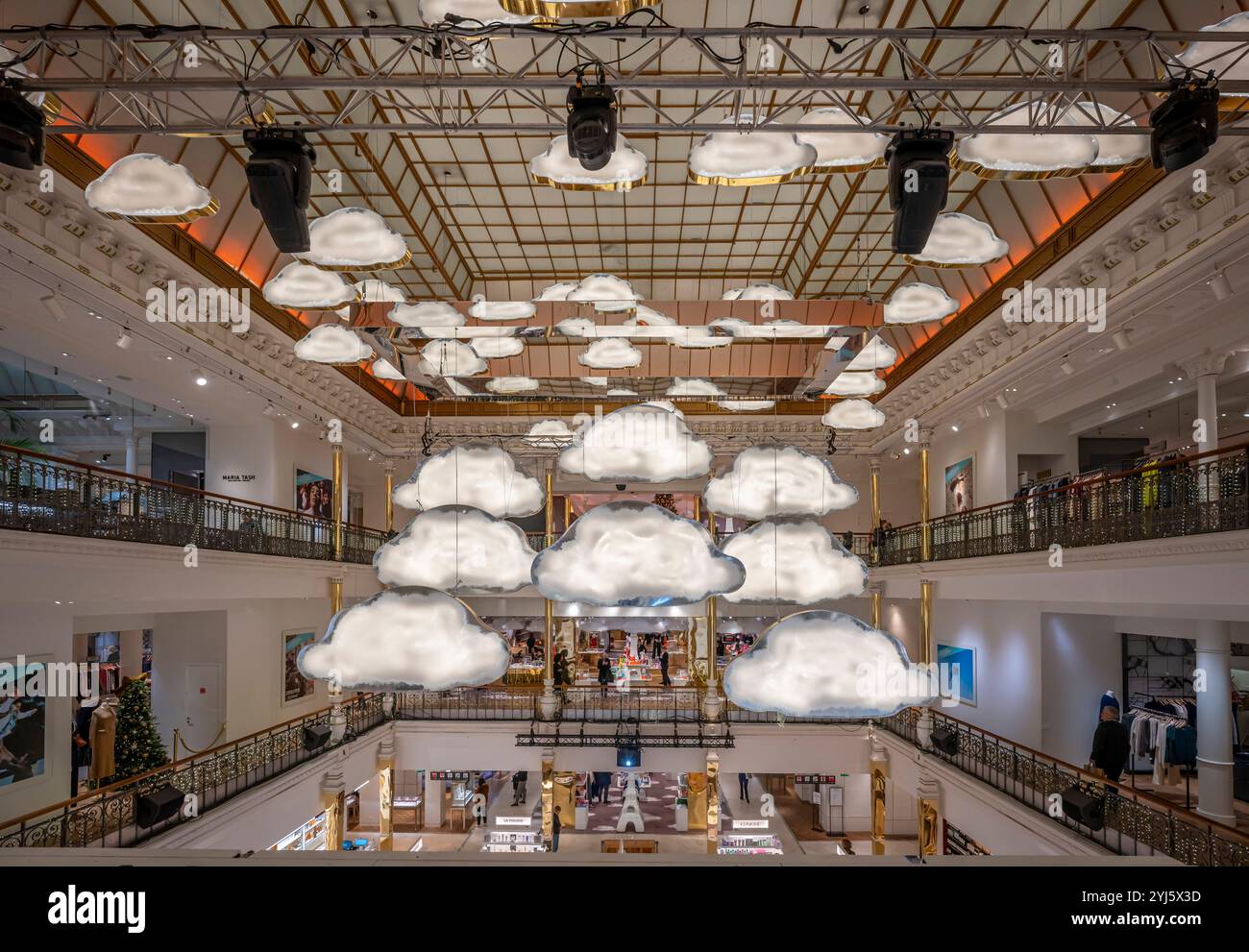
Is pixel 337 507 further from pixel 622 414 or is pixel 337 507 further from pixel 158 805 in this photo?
pixel 622 414

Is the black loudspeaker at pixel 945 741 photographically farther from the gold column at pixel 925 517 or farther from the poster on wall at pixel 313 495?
the poster on wall at pixel 313 495

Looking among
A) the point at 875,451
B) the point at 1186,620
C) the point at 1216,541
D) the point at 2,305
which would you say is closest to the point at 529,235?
the point at 2,305

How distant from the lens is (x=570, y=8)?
515 cm

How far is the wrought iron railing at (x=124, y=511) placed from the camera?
9297 millimetres

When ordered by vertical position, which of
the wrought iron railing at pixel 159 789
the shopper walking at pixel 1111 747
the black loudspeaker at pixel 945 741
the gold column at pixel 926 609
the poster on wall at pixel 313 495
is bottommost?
the black loudspeaker at pixel 945 741

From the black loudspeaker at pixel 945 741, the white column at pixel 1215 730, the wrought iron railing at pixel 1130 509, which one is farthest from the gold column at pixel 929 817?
the wrought iron railing at pixel 1130 509

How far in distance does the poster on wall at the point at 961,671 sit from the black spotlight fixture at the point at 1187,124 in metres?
15.6

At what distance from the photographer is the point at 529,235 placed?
56.2 ft

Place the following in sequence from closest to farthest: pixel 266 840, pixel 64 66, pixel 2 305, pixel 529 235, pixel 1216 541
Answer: pixel 1216 541 → pixel 64 66 → pixel 2 305 → pixel 266 840 → pixel 529 235

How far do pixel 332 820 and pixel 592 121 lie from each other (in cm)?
1456

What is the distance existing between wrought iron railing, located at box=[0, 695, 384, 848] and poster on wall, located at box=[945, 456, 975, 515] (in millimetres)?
15025

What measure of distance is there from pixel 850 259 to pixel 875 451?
21.6ft

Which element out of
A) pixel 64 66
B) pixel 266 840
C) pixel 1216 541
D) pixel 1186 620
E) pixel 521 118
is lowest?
pixel 266 840
